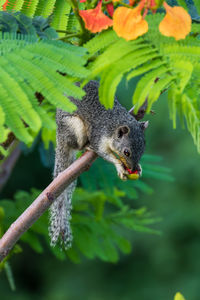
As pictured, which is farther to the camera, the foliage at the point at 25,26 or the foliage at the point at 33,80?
the foliage at the point at 25,26

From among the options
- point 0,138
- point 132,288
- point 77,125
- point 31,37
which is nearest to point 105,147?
point 77,125

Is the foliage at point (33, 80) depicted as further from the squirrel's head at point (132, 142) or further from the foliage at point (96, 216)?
the foliage at point (96, 216)

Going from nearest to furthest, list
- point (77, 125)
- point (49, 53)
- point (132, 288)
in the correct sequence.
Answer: point (49, 53) → point (77, 125) → point (132, 288)

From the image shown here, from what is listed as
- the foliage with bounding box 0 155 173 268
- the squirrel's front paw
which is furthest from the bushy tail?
the foliage with bounding box 0 155 173 268

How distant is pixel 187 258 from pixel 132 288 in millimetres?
827

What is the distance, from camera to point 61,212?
97.2 inches

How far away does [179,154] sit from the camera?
7.20 meters

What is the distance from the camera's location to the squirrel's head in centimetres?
250

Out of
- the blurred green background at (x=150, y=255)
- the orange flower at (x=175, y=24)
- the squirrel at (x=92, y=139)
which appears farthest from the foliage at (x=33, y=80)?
the blurred green background at (x=150, y=255)

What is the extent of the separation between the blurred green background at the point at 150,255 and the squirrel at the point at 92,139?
162 inches

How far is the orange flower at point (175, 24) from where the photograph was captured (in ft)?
4.62

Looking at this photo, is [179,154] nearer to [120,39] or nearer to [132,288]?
[132,288]

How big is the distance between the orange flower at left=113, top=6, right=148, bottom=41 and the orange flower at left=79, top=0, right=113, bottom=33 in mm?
82

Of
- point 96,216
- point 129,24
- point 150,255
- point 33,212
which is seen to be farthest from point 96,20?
point 150,255
